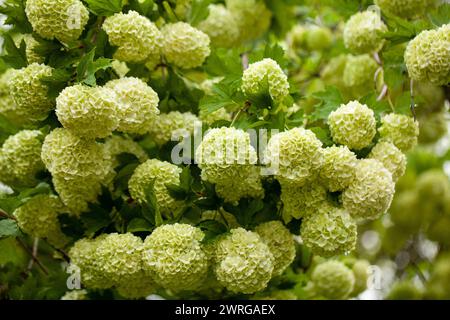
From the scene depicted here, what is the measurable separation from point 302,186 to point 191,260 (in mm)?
263

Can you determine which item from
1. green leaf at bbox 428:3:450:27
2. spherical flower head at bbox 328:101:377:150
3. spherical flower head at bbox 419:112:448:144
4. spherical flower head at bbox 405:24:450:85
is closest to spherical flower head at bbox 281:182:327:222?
→ spherical flower head at bbox 328:101:377:150

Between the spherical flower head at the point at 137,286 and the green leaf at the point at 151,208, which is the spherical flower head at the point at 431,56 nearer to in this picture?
the green leaf at the point at 151,208

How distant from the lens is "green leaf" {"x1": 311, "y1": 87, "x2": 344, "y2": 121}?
1.32m

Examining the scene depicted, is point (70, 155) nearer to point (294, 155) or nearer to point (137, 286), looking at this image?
point (137, 286)

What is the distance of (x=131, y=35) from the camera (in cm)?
126

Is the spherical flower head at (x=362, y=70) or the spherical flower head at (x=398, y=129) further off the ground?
the spherical flower head at (x=362, y=70)

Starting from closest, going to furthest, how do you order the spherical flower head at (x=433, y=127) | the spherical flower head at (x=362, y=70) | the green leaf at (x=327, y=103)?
the green leaf at (x=327, y=103) < the spherical flower head at (x=362, y=70) < the spherical flower head at (x=433, y=127)

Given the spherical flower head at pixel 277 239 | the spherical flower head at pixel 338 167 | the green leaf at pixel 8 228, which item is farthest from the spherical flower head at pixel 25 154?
the spherical flower head at pixel 338 167

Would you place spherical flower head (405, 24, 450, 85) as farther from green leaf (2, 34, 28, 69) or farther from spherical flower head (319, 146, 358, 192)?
green leaf (2, 34, 28, 69)

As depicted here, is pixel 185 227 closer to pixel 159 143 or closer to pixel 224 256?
pixel 224 256

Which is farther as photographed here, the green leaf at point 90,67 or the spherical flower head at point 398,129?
the spherical flower head at point 398,129

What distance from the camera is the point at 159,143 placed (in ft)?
4.46

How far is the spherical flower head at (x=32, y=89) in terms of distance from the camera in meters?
1.20

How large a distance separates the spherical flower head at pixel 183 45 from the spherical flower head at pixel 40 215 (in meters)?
0.43
